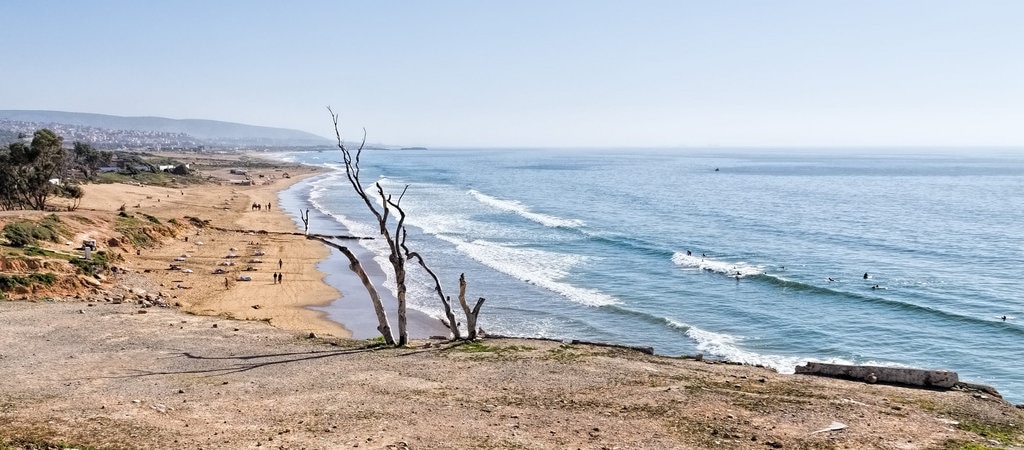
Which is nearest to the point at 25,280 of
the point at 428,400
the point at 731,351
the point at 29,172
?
the point at 428,400

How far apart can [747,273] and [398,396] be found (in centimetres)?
2930

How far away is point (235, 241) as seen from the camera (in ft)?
164

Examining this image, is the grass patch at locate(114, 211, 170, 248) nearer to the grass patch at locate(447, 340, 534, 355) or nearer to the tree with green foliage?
the tree with green foliage

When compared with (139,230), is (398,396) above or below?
below

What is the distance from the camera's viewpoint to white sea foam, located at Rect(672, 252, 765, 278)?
135 ft

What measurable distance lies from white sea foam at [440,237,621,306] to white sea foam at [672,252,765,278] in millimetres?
6399

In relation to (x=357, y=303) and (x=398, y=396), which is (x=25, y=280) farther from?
(x=398, y=396)

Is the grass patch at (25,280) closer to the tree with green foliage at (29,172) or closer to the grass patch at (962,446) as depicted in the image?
the tree with green foliage at (29,172)

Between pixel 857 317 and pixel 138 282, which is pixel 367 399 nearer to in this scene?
pixel 138 282

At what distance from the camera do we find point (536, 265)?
44.1 meters

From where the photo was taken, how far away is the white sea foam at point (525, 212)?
63.8m

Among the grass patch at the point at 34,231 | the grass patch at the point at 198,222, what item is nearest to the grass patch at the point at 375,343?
the grass patch at the point at 34,231

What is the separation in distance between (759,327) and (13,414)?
26.1 m

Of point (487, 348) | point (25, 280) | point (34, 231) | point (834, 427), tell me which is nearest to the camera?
point (834, 427)
